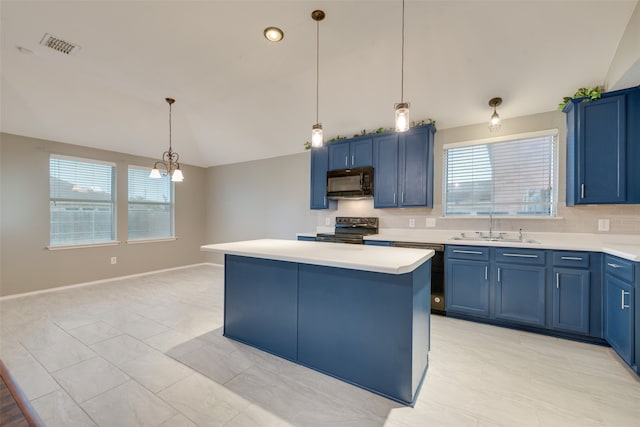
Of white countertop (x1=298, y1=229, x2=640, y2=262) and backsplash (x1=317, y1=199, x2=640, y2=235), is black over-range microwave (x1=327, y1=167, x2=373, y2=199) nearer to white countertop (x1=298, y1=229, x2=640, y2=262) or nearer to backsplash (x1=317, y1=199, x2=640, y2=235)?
backsplash (x1=317, y1=199, x2=640, y2=235)

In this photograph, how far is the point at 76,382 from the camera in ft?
6.35

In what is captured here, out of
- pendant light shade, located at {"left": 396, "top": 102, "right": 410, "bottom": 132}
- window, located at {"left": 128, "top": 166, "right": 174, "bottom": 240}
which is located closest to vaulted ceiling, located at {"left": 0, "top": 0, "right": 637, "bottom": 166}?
window, located at {"left": 128, "top": 166, "right": 174, "bottom": 240}

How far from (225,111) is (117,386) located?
3849 mm

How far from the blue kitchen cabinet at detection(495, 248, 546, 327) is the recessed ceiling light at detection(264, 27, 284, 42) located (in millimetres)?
3202

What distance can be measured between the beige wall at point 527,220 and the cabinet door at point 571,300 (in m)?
0.72

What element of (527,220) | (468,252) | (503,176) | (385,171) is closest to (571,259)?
(527,220)

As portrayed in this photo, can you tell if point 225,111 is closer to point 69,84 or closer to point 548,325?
point 69,84

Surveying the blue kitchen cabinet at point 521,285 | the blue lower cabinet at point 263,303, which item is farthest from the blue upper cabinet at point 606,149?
the blue lower cabinet at point 263,303

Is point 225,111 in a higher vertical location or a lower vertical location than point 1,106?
higher

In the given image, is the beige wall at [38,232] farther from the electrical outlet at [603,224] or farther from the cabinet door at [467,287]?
the electrical outlet at [603,224]

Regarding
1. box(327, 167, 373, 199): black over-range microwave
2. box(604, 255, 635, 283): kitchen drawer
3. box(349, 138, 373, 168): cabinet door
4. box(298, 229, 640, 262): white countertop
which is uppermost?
box(349, 138, 373, 168): cabinet door

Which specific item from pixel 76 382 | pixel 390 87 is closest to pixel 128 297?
pixel 76 382

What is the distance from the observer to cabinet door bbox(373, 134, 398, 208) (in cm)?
382

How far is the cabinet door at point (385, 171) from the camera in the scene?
150 inches
